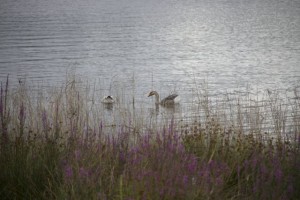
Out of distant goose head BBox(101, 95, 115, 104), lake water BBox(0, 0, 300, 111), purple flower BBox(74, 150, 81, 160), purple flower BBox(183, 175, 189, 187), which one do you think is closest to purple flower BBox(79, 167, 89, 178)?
purple flower BBox(74, 150, 81, 160)

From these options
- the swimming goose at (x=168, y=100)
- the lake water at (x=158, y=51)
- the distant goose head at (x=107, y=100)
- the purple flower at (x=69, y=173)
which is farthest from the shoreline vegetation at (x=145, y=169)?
the distant goose head at (x=107, y=100)

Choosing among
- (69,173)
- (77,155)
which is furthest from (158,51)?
(69,173)

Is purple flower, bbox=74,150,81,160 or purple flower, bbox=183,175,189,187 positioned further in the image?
purple flower, bbox=74,150,81,160

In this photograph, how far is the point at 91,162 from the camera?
643 centimetres

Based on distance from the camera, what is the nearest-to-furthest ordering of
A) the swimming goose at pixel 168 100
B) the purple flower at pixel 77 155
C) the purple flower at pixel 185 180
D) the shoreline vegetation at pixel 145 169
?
the purple flower at pixel 185 180 < the shoreline vegetation at pixel 145 169 < the purple flower at pixel 77 155 < the swimming goose at pixel 168 100

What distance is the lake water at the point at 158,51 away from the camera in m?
23.7

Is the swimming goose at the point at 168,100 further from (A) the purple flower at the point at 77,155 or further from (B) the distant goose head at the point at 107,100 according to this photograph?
(A) the purple flower at the point at 77,155

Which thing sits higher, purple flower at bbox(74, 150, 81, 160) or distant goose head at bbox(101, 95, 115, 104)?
distant goose head at bbox(101, 95, 115, 104)

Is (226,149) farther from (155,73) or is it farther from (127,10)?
(127,10)

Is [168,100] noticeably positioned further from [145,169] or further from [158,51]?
[158,51]

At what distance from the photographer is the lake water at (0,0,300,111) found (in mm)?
23672

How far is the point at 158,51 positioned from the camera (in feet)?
122

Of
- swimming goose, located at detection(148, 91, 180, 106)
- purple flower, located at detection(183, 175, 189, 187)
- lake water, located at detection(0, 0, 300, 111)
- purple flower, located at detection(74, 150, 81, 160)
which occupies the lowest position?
purple flower, located at detection(183, 175, 189, 187)

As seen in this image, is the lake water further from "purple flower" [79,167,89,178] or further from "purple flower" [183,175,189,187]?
"purple flower" [183,175,189,187]
